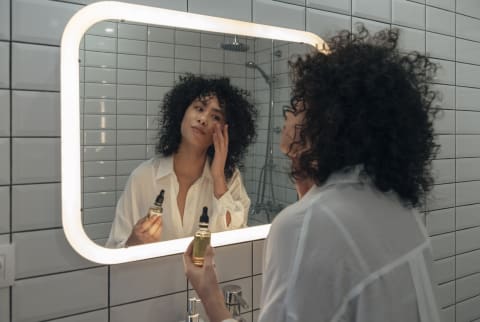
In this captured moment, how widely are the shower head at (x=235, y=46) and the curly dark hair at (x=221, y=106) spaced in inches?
3.5

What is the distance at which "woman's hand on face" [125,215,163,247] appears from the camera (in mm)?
1070

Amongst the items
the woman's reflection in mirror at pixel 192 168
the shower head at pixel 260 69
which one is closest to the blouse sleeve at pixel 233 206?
the woman's reflection in mirror at pixel 192 168

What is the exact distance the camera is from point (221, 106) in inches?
48.1

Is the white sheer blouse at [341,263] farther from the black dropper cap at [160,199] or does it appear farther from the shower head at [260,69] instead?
the shower head at [260,69]

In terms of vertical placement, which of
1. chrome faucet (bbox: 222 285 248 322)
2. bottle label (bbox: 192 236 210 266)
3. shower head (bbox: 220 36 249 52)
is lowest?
chrome faucet (bbox: 222 285 248 322)

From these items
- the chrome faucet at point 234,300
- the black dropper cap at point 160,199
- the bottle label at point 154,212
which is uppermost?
the black dropper cap at point 160,199

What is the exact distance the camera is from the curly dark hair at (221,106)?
44.3 inches

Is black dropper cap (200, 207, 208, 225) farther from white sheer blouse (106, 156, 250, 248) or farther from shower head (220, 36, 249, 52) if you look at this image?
shower head (220, 36, 249, 52)

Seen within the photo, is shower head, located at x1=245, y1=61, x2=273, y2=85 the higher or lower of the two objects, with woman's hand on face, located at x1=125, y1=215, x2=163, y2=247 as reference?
higher

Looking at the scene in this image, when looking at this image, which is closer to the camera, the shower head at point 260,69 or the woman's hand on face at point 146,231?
the woman's hand on face at point 146,231

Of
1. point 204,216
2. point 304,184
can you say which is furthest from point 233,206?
point 304,184

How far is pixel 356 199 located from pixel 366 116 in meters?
0.14

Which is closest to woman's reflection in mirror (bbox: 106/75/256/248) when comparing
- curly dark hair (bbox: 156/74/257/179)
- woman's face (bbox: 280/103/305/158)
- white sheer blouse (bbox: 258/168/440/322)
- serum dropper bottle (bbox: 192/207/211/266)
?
curly dark hair (bbox: 156/74/257/179)

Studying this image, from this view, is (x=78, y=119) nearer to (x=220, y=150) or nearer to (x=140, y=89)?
(x=140, y=89)
